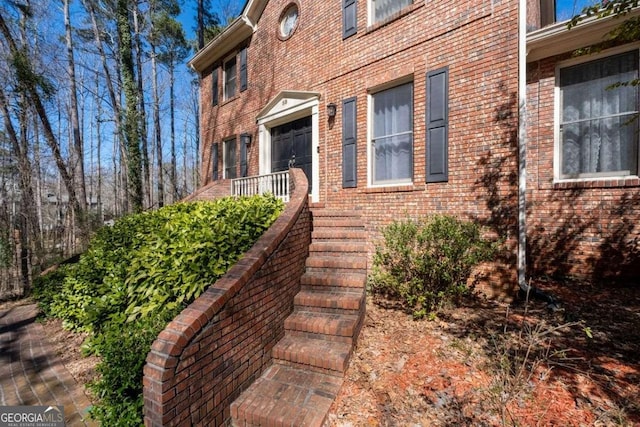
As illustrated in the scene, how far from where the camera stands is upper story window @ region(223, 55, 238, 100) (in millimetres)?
9617

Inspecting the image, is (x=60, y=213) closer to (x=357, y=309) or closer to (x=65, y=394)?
(x=65, y=394)

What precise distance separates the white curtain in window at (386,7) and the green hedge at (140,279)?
4.55 m

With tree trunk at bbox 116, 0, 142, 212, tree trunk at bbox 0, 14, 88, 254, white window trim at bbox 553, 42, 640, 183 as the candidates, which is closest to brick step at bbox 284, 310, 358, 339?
white window trim at bbox 553, 42, 640, 183

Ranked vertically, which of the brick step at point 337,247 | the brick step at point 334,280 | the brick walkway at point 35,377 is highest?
the brick step at point 337,247

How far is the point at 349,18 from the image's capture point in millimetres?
6086

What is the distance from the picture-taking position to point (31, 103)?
8.49m

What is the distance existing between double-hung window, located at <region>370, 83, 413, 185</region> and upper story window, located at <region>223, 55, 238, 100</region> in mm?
5889

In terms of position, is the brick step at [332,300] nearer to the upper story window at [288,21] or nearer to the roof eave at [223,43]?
the upper story window at [288,21]

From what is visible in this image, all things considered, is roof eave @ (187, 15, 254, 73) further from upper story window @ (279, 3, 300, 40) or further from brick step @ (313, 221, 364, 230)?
brick step @ (313, 221, 364, 230)

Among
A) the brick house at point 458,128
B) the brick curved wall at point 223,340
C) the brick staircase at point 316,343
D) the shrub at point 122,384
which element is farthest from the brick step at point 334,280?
the brick house at point 458,128

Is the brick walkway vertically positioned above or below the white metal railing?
below

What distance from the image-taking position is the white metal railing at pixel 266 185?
6.16 meters

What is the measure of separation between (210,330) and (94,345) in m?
2.09

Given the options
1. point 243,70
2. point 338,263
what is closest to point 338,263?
point 338,263
